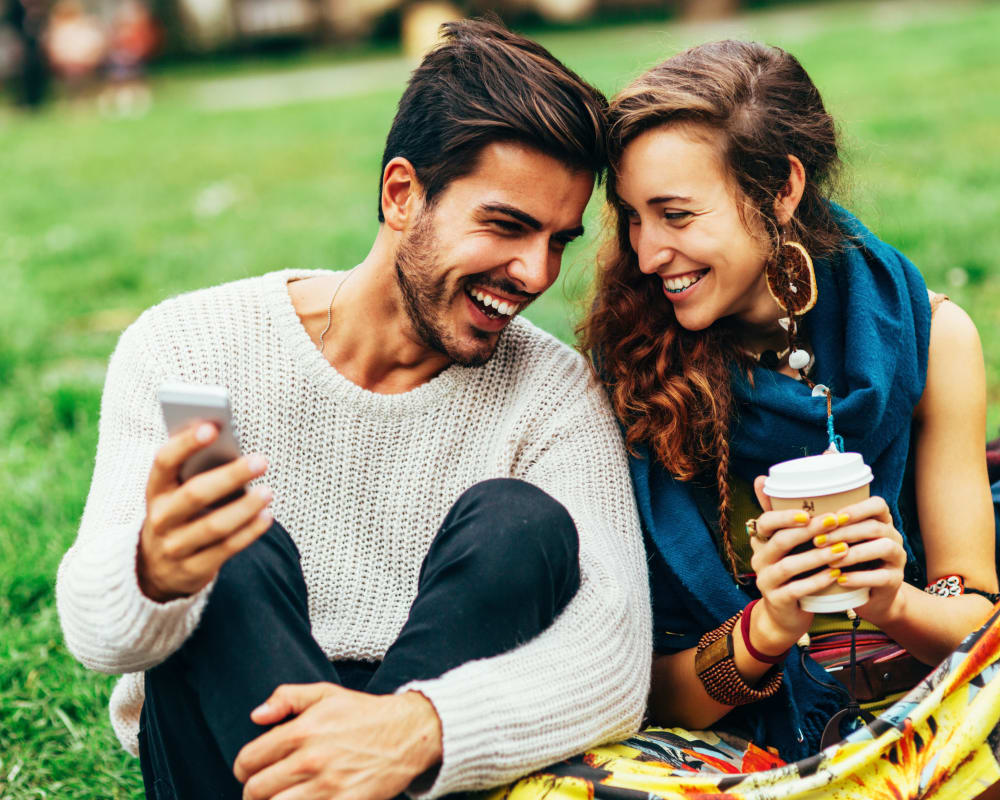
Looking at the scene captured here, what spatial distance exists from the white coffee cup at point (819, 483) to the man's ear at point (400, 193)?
3.65 feet

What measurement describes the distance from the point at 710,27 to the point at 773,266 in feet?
55.1

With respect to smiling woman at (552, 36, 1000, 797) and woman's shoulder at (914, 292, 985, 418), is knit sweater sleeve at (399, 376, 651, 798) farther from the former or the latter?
woman's shoulder at (914, 292, 985, 418)

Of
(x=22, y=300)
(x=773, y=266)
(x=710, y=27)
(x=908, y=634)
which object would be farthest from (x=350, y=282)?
(x=710, y=27)

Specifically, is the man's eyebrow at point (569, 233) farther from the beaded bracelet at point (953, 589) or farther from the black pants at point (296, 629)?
the beaded bracelet at point (953, 589)

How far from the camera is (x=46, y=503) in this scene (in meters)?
3.91

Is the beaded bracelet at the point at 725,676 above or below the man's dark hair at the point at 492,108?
below

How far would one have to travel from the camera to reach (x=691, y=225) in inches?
99.8

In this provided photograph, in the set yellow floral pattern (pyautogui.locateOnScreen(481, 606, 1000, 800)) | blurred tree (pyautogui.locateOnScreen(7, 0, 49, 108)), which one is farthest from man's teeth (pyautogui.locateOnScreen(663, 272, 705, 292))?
blurred tree (pyautogui.locateOnScreen(7, 0, 49, 108))

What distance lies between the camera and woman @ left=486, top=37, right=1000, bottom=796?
247cm

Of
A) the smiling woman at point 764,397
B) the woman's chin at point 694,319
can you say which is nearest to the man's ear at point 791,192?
the smiling woman at point 764,397

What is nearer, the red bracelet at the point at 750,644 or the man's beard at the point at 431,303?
the red bracelet at the point at 750,644

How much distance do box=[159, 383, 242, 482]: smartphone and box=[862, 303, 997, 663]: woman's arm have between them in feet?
5.09

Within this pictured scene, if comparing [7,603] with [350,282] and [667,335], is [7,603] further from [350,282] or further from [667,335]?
[667,335]

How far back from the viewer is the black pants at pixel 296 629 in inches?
80.3
